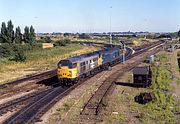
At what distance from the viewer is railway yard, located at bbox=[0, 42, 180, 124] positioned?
24.6 metres

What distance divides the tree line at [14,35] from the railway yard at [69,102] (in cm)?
5829

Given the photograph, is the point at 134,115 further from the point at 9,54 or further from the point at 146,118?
the point at 9,54

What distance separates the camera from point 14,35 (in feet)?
336

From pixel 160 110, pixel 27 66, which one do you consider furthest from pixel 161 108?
pixel 27 66

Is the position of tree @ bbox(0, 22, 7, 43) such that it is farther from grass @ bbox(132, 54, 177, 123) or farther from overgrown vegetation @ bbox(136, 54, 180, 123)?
overgrown vegetation @ bbox(136, 54, 180, 123)

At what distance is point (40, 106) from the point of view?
28641 millimetres

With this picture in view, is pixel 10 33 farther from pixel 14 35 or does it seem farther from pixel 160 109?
pixel 160 109

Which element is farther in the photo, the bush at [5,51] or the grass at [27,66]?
the bush at [5,51]

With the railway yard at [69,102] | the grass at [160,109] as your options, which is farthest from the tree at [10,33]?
the grass at [160,109]

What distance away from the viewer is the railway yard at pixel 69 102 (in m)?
24.6

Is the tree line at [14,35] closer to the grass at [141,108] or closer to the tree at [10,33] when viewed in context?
the tree at [10,33]

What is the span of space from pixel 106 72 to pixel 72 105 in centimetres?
2383

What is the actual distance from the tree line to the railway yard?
191ft

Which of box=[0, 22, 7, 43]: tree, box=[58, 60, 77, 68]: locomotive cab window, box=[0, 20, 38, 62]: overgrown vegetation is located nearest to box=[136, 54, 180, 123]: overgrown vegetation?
box=[58, 60, 77, 68]: locomotive cab window
